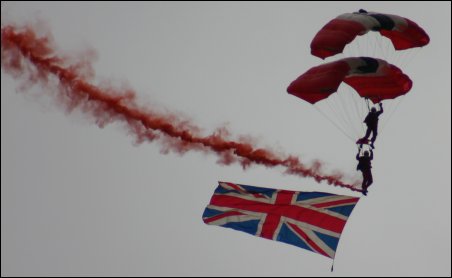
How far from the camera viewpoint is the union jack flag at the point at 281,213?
39719 mm

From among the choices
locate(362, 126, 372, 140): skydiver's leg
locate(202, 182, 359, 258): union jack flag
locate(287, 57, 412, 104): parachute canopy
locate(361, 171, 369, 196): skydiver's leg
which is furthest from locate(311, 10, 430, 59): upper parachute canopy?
locate(202, 182, 359, 258): union jack flag

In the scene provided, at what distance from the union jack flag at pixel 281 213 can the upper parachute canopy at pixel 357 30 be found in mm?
A: 4345

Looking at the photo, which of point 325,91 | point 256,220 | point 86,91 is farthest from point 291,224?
point 86,91

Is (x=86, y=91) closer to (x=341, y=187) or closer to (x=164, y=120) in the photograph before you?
(x=164, y=120)

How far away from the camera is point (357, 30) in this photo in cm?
3903

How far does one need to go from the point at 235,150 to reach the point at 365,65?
682cm

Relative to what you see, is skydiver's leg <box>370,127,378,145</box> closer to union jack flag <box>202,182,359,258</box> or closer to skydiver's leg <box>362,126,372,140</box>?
skydiver's leg <box>362,126,372,140</box>

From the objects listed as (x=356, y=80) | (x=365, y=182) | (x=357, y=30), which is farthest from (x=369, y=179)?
(x=357, y=30)

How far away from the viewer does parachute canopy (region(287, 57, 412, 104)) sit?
3866 centimetres

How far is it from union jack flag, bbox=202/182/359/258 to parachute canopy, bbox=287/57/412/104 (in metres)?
3.24

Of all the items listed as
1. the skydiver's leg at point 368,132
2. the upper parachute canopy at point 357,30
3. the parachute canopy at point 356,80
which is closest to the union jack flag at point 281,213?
the skydiver's leg at point 368,132

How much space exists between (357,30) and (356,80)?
2259 millimetres

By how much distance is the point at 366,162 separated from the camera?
3988 centimetres

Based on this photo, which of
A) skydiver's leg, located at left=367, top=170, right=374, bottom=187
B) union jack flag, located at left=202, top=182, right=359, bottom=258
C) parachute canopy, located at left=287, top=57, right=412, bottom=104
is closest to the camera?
parachute canopy, located at left=287, top=57, right=412, bottom=104
